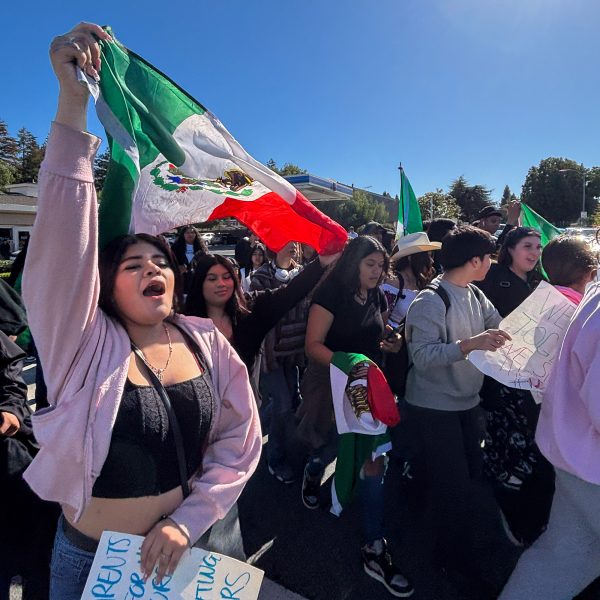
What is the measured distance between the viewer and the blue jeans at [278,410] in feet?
12.1

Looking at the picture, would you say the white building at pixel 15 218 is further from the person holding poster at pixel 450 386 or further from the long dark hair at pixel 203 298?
the person holding poster at pixel 450 386

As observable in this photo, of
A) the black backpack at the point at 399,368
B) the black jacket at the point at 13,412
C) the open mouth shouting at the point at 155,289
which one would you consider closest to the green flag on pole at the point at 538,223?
the black backpack at the point at 399,368

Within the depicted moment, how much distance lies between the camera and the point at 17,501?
1.99m

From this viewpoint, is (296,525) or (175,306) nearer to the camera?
(175,306)

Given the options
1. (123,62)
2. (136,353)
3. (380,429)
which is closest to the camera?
(136,353)

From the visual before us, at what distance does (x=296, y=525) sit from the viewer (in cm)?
305

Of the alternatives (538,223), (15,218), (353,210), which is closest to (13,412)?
(538,223)

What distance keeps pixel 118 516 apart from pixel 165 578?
0.74 ft

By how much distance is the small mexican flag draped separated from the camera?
242cm

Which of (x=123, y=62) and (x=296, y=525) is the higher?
(x=123, y=62)

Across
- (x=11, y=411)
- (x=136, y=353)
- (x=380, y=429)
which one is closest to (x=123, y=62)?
(x=136, y=353)

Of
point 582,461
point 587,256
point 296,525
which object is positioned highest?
point 587,256

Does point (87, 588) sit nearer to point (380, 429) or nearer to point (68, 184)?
point (68, 184)

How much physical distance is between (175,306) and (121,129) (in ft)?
2.29
